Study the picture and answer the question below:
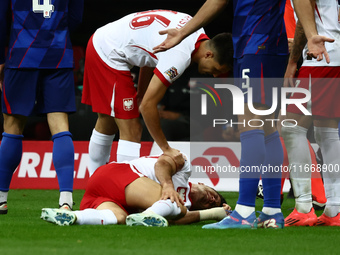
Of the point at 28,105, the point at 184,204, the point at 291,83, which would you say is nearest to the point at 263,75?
the point at 291,83

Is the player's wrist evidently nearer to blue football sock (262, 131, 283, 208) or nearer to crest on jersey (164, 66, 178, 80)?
blue football sock (262, 131, 283, 208)

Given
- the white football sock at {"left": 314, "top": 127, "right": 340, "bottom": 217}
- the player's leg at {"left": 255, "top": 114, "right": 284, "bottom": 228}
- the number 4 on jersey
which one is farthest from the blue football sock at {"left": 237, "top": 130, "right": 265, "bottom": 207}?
the number 4 on jersey

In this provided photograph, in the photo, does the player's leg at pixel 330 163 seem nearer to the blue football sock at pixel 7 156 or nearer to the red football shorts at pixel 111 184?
the red football shorts at pixel 111 184

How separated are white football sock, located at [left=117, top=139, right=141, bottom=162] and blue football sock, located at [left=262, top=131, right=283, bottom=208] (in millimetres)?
1257

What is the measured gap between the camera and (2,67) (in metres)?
5.15

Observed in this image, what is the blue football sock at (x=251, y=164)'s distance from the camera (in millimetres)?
3879

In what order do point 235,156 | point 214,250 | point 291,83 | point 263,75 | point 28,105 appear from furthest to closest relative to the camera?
point 235,156
point 28,105
point 291,83
point 263,75
point 214,250

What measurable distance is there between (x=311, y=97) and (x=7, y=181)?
2.25m

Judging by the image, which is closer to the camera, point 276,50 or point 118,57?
point 276,50

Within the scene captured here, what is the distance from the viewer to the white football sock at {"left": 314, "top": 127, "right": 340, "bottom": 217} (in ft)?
14.7

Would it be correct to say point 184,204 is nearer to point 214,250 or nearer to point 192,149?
point 214,250

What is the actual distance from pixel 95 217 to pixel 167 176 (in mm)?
567

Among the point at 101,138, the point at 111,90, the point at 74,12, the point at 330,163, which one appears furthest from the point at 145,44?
the point at 330,163

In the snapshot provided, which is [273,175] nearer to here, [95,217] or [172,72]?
[172,72]
